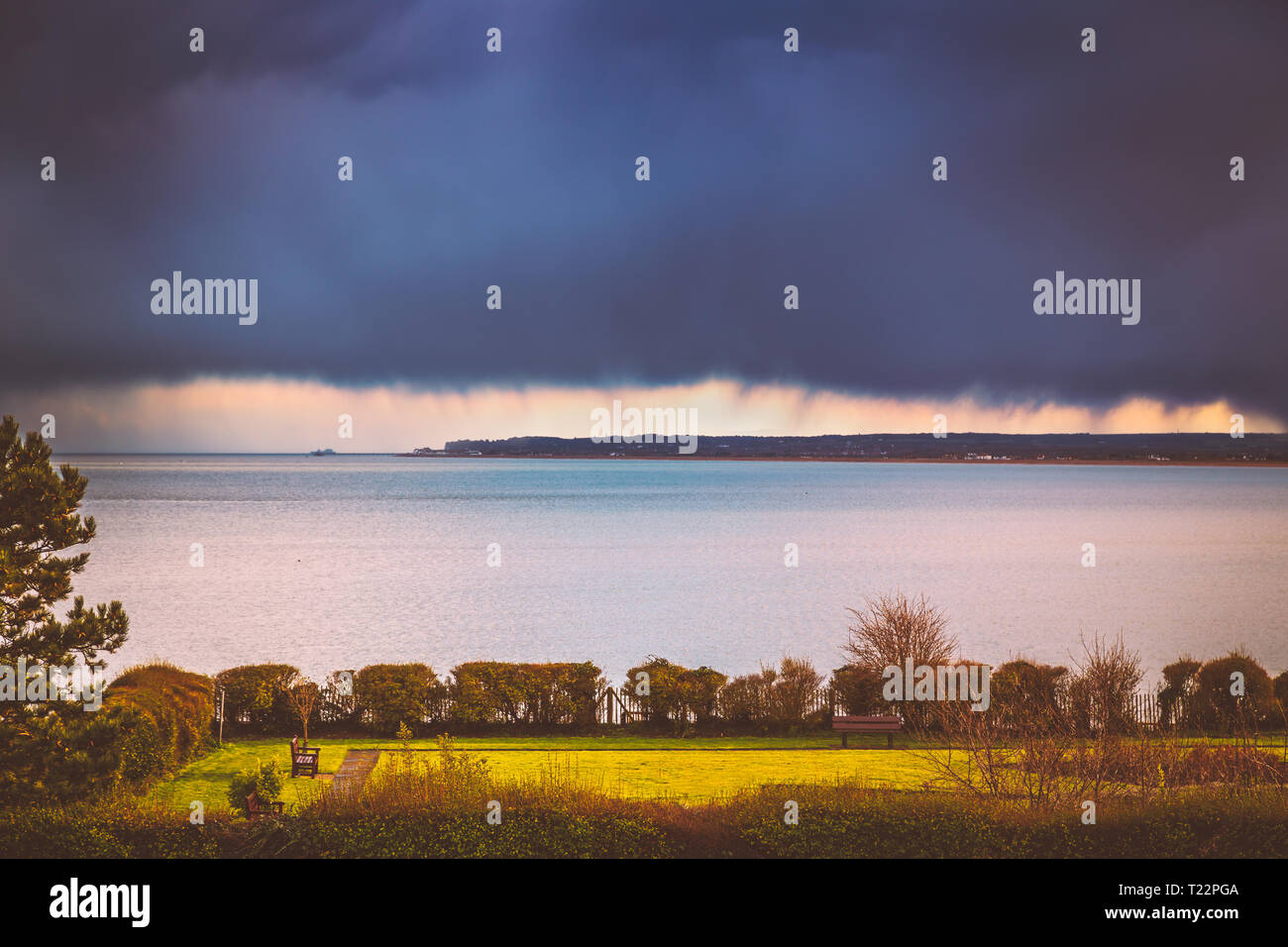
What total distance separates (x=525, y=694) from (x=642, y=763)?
531 cm

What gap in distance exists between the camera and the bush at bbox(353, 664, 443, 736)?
25.1 meters

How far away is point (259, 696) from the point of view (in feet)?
80.0

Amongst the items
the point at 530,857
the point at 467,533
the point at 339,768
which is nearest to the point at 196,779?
the point at 339,768

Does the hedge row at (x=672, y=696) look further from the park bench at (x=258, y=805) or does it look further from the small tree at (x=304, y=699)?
the park bench at (x=258, y=805)

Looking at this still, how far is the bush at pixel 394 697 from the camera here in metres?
25.1

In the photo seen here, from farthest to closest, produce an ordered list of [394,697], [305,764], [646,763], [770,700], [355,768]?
1. [770,700]
2. [394,697]
3. [646,763]
4. [355,768]
5. [305,764]

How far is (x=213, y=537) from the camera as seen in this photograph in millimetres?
97125

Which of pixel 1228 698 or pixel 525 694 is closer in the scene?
pixel 1228 698

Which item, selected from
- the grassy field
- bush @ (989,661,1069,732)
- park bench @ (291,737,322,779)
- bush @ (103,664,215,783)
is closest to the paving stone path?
the grassy field

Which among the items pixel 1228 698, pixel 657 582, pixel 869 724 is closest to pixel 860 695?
pixel 869 724

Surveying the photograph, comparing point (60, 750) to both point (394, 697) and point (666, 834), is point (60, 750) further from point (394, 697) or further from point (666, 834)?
point (394, 697)

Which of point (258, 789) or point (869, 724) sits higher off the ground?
point (258, 789)
